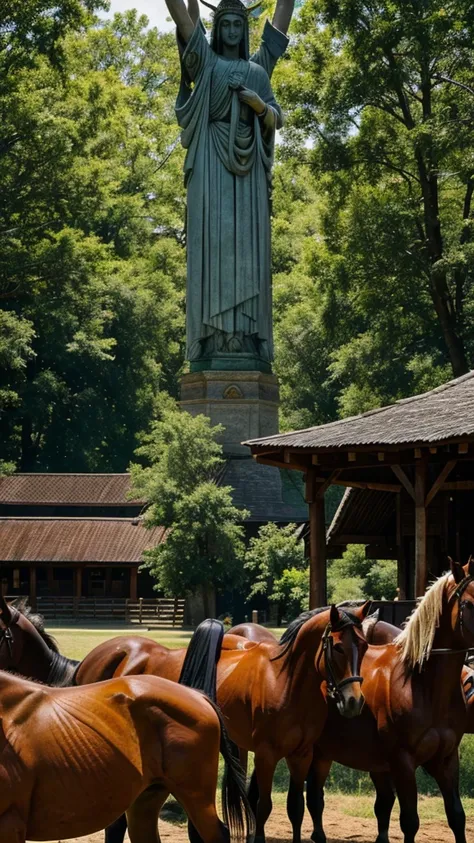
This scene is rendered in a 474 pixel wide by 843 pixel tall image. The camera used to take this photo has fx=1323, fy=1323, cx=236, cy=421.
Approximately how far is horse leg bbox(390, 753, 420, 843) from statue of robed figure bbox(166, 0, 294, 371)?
32327 millimetres

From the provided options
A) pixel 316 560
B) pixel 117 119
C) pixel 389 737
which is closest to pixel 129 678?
pixel 389 737

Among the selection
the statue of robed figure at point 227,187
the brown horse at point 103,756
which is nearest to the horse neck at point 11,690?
the brown horse at point 103,756

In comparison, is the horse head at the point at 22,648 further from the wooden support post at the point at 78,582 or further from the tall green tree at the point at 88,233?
the wooden support post at the point at 78,582

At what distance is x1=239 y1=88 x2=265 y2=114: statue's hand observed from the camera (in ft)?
137

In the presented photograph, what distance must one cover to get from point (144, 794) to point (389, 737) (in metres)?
3.42

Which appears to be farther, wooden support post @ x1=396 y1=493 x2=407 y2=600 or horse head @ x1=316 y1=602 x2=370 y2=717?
wooden support post @ x1=396 y1=493 x2=407 y2=600

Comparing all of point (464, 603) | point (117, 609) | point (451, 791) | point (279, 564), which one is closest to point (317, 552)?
point (451, 791)

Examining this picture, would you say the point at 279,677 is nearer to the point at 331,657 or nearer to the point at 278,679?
the point at 278,679

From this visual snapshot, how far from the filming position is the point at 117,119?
56188 millimetres

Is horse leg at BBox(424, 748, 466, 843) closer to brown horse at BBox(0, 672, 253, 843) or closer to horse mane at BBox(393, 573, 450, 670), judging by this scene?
horse mane at BBox(393, 573, 450, 670)

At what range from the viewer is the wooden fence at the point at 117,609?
4159 centimetres

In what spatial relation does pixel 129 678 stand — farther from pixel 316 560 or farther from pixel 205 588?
pixel 205 588

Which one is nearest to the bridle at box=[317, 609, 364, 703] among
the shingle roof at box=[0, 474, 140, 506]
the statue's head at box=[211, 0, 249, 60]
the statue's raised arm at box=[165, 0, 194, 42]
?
the statue's raised arm at box=[165, 0, 194, 42]

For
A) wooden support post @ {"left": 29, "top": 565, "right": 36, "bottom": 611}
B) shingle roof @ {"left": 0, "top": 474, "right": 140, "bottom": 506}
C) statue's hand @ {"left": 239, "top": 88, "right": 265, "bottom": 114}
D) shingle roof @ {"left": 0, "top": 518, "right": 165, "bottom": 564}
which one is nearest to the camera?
statue's hand @ {"left": 239, "top": 88, "right": 265, "bottom": 114}
